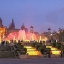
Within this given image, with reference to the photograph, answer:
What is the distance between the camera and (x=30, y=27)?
373 feet

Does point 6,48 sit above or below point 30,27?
below

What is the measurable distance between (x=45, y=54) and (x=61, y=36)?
5489 centimetres

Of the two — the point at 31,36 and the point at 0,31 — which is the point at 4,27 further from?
the point at 31,36

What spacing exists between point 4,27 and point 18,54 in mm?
117215

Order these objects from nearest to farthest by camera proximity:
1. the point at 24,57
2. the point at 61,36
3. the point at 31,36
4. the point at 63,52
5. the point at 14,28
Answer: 1. the point at 24,57
2. the point at 63,52
3. the point at 61,36
4. the point at 31,36
5. the point at 14,28

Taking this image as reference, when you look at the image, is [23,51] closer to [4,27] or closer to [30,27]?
[30,27]

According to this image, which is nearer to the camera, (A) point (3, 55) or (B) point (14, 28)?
(A) point (3, 55)

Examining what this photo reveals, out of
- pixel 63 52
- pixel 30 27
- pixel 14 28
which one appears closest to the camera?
pixel 63 52

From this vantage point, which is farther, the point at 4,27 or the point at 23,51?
the point at 4,27

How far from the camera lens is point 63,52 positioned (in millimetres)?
43719

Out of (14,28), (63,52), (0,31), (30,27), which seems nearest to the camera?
(63,52)

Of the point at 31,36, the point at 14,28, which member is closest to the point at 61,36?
the point at 31,36

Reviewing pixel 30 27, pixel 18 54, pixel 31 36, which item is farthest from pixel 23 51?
pixel 30 27

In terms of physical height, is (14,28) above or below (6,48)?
above
